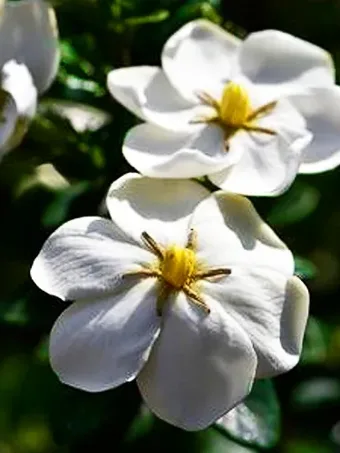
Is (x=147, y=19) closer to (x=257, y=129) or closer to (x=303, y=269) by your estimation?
(x=257, y=129)

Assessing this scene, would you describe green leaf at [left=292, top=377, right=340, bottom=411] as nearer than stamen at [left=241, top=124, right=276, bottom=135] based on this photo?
No

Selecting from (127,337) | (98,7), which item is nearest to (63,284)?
(127,337)

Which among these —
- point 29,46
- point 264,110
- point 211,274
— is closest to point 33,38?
point 29,46

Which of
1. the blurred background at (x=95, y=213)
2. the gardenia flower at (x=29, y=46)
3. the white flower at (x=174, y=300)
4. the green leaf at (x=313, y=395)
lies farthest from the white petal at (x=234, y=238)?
the green leaf at (x=313, y=395)

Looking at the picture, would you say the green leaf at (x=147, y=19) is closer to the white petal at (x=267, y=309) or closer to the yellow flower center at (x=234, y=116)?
the yellow flower center at (x=234, y=116)

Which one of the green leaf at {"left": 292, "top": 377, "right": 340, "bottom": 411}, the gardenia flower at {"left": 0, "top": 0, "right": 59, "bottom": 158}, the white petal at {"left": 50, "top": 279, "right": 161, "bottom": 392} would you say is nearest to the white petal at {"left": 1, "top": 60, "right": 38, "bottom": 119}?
the gardenia flower at {"left": 0, "top": 0, "right": 59, "bottom": 158}

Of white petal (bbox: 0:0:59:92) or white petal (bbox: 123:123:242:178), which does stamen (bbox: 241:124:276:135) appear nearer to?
white petal (bbox: 123:123:242:178)

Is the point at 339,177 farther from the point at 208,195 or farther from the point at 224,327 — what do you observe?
the point at 224,327
